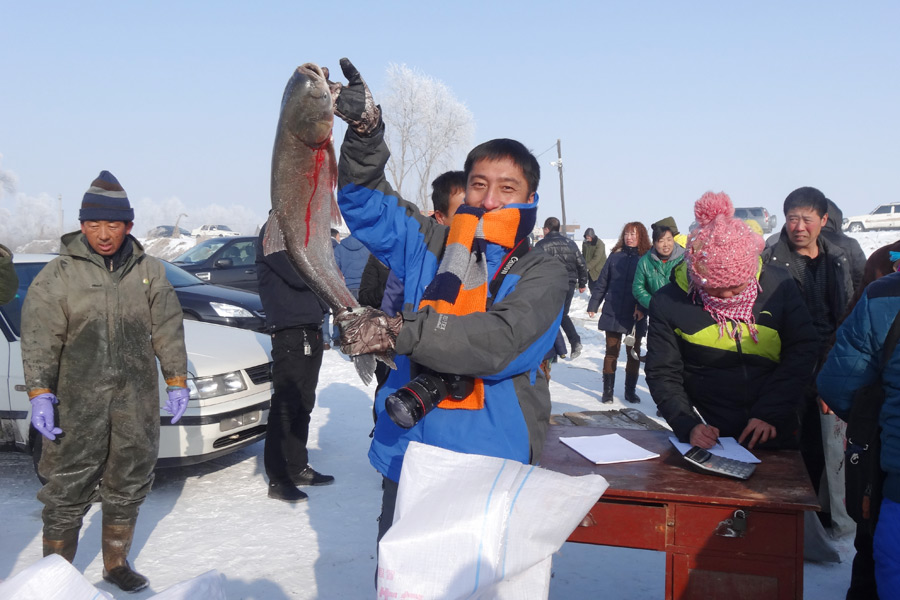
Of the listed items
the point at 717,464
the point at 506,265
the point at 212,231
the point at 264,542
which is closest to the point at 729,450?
the point at 717,464

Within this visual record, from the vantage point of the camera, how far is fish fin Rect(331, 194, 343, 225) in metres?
2.05

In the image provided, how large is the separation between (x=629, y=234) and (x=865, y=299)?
5.74m

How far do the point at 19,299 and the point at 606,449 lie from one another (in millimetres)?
4918

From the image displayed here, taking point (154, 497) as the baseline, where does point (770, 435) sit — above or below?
above

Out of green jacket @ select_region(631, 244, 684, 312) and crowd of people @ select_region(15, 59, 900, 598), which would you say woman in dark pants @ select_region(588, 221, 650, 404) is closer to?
green jacket @ select_region(631, 244, 684, 312)

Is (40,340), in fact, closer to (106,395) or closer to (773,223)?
(106,395)

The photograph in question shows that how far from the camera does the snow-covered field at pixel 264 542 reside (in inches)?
145

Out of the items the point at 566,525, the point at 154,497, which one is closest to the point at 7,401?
the point at 154,497

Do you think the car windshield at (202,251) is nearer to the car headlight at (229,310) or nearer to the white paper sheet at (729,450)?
the car headlight at (229,310)

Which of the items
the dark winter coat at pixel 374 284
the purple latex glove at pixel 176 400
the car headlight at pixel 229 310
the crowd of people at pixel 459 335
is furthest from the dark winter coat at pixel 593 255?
the purple latex glove at pixel 176 400

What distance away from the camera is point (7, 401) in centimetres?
495

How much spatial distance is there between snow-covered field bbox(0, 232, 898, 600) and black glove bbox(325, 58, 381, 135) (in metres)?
2.30

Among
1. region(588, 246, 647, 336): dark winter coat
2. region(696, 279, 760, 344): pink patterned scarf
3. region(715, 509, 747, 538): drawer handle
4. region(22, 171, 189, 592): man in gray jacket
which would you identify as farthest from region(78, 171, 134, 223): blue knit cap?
region(588, 246, 647, 336): dark winter coat

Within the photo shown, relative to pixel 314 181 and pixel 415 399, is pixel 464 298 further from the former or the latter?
pixel 314 181
